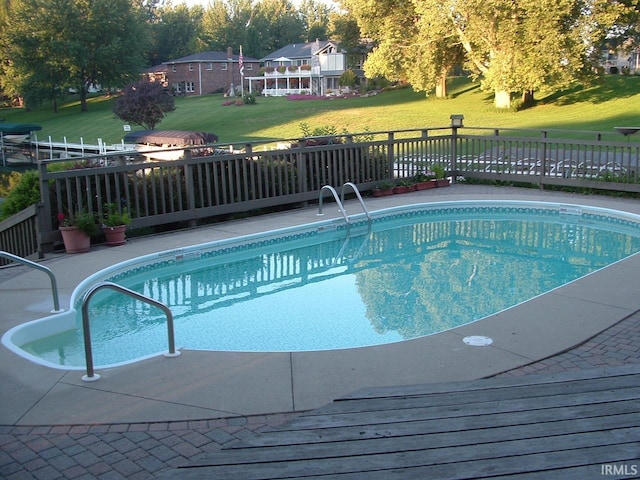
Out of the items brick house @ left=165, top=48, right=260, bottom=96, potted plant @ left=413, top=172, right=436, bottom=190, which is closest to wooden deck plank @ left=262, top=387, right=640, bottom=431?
potted plant @ left=413, top=172, right=436, bottom=190

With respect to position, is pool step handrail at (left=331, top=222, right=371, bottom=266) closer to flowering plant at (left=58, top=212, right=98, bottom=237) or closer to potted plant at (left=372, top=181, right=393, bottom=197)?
potted plant at (left=372, top=181, right=393, bottom=197)

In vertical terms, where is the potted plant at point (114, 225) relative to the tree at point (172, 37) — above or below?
below

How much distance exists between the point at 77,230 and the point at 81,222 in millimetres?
119

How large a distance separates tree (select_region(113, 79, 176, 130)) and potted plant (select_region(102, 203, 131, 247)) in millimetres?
27460

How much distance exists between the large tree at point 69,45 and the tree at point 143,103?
18.5m

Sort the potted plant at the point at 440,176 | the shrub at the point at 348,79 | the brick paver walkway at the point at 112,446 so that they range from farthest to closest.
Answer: the shrub at the point at 348,79 < the potted plant at the point at 440,176 < the brick paver walkway at the point at 112,446

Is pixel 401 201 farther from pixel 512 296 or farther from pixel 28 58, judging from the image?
pixel 28 58

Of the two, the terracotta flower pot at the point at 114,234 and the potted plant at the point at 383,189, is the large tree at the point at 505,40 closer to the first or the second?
the potted plant at the point at 383,189

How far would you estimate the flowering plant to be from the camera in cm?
864

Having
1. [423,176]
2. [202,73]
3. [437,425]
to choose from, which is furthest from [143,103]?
[437,425]

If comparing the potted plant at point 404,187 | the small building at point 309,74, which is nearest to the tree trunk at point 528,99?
the potted plant at point 404,187

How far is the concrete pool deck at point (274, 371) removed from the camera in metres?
3.94

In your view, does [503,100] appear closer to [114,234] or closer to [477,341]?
[114,234]

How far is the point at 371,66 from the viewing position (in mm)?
32875
